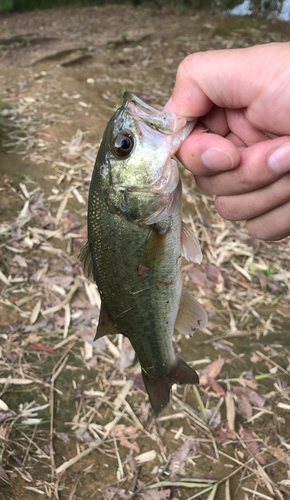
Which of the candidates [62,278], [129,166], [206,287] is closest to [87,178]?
[62,278]

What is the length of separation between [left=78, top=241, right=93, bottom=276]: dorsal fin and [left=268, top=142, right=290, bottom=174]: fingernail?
88 centimetres

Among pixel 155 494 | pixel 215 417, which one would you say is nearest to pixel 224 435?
pixel 215 417

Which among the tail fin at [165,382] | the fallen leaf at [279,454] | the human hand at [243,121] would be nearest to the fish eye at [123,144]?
the human hand at [243,121]

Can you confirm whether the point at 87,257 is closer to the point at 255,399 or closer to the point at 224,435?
the point at 224,435

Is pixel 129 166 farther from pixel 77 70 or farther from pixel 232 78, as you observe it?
pixel 77 70

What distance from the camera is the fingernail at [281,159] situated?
4.44ft

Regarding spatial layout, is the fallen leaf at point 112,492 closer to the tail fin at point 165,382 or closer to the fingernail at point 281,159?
the tail fin at point 165,382

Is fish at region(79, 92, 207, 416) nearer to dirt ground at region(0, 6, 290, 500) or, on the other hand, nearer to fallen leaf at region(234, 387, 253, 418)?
dirt ground at region(0, 6, 290, 500)

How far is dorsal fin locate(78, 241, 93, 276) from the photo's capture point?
5.26 ft

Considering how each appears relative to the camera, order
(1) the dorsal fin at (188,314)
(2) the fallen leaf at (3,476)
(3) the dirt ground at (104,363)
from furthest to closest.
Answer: (3) the dirt ground at (104,363)
(2) the fallen leaf at (3,476)
(1) the dorsal fin at (188,314)

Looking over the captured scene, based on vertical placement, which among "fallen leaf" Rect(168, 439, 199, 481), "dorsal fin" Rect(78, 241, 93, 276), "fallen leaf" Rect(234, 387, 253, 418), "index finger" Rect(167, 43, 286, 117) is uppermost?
"index finger" Rect(167, 43, 286, 117)

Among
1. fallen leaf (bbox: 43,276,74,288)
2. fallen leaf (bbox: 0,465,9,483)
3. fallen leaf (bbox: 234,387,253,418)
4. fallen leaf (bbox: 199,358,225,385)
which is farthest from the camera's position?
fallen leaf (bbox: 43,276,74,288)

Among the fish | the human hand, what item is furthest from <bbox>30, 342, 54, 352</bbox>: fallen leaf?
the human hand

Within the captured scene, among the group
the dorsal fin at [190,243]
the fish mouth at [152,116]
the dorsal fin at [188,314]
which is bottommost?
the dorsal fin at [188,314]
